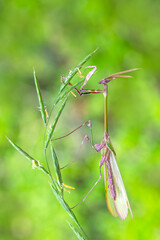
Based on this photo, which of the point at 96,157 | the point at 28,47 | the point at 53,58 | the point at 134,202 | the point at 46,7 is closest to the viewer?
the point at 134,202

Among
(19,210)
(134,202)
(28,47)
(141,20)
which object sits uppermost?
(28,47)

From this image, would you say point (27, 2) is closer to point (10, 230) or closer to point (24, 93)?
point (24, 93)

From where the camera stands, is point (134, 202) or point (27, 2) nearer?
point (134, 202)

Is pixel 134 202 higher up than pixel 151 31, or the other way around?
pixel 151 31

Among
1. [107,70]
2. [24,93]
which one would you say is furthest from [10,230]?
[107,70]

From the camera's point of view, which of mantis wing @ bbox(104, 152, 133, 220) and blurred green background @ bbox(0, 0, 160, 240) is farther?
blurred green background @ bbox(0, 0, 160, 240)

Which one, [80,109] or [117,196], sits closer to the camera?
[117,196]

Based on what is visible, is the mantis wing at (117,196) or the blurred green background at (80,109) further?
the blurred green background at (80,109)

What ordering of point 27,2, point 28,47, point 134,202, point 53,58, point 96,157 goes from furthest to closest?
point 53,58 → point 28,47 → point 27,2 → point 96,157 → point 134,202
